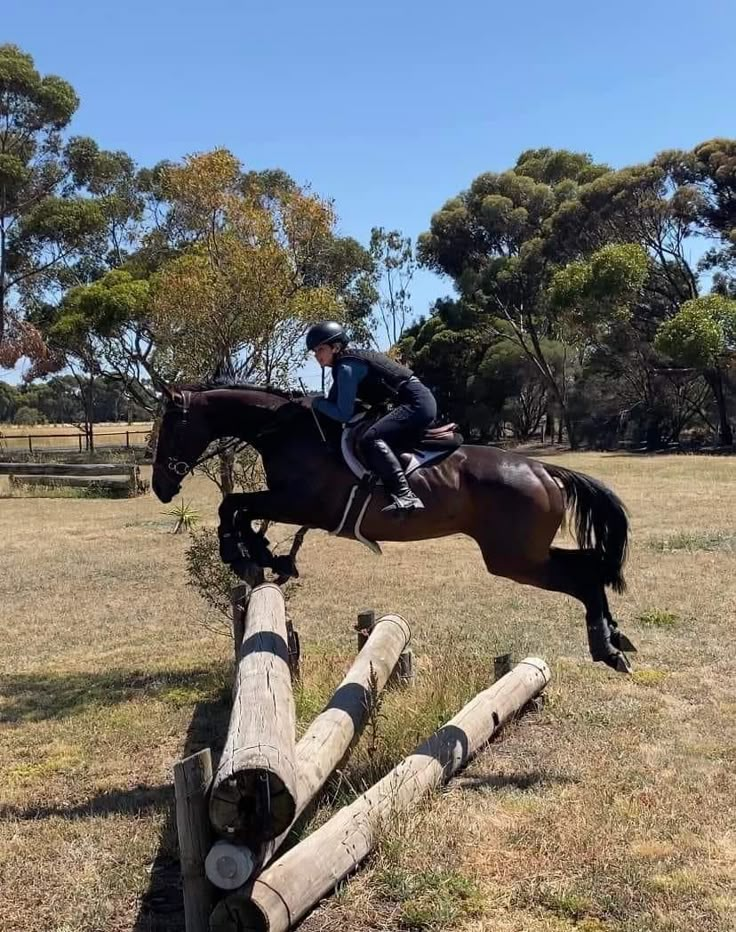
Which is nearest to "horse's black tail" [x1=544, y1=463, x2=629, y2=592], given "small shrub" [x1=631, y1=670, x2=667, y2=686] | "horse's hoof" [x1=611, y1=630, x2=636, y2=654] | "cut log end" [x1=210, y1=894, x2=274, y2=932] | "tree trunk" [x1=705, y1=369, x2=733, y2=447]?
"horse's hoof" [x1=611, y1=630, x2=636, y2=654]

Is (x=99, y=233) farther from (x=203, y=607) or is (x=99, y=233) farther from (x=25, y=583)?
(x=203, y=607)

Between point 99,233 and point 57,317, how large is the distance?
4205 millimetres

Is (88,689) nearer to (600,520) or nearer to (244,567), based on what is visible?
(244,567)

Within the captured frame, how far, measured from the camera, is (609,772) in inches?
195

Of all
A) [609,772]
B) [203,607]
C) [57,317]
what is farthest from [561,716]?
[57,317]

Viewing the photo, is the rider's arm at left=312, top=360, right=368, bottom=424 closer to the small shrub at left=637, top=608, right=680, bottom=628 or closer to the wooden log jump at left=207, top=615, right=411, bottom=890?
the wooden log jump at left=207, top=615, right=411, bottom=890

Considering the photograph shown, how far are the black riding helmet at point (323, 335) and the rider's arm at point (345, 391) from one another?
0.16m

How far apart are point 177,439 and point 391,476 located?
139cm

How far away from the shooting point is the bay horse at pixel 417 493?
5.14 m

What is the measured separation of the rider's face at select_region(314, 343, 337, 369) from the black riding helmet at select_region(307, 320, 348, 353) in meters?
0.03

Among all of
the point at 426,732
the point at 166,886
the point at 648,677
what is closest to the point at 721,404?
the point at 648,677

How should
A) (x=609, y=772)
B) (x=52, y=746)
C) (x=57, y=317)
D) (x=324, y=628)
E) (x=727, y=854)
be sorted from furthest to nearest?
(x=57, y=317)
(x=324, y=628)
(x=52, y=746)
(x=609, y=772)
(x=727, y=854)

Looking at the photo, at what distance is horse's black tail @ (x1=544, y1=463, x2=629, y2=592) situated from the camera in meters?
5.62

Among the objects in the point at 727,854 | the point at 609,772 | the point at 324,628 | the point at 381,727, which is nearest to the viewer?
the point at 727,854
